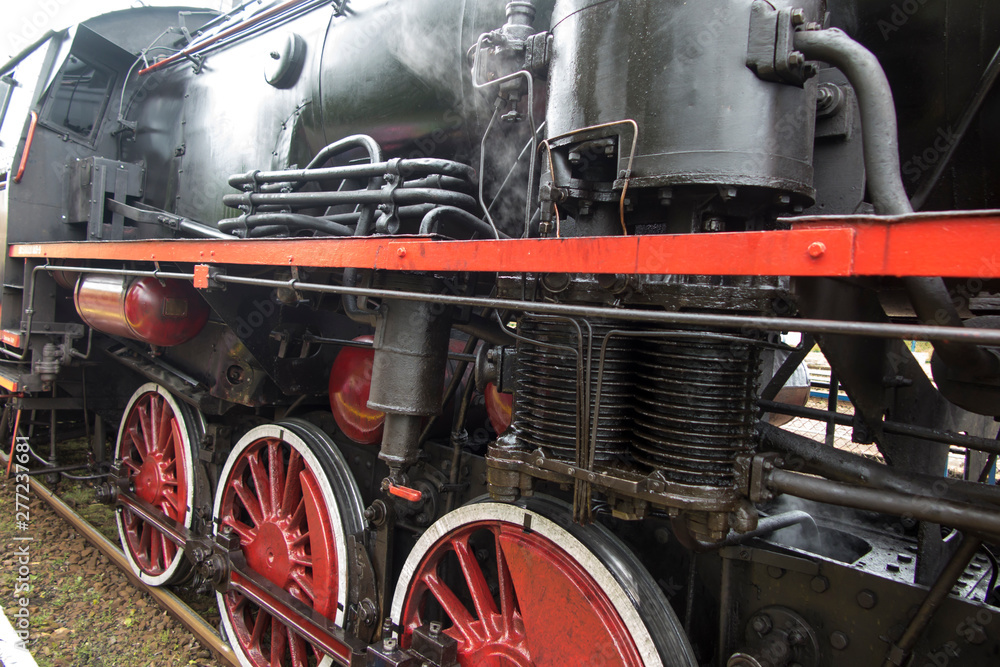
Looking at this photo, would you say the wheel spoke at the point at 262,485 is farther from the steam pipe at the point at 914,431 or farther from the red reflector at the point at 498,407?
the steam pipe at the point at 914,431

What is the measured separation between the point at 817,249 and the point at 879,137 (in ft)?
1.17

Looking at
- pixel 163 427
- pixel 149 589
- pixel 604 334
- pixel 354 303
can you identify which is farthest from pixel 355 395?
pixel 149 589

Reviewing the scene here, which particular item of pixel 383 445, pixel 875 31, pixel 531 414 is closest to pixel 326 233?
pixel 383 445

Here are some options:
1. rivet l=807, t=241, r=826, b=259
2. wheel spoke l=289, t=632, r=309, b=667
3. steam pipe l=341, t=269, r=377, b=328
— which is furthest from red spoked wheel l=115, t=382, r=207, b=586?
rivet l=807, t=241, r=826, b=259

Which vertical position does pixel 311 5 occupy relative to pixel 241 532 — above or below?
above

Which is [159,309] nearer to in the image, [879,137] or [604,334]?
[604,334]

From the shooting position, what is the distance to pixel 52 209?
398 centimetres

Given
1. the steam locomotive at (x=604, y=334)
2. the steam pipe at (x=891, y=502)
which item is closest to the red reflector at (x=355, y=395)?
the steam locomotive at (x=604, y=334)

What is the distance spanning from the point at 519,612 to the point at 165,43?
454 cm

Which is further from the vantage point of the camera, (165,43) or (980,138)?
(165,43)

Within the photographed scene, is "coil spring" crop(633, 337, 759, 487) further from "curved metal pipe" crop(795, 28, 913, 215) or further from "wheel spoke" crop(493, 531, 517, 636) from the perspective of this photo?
"wheel spoke" crop(493, 531, 517, 636)

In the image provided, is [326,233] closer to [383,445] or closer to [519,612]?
[383,445]

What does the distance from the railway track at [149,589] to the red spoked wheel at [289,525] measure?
0.10 meters

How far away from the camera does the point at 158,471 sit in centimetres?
346
